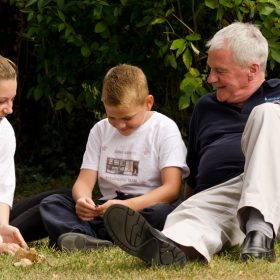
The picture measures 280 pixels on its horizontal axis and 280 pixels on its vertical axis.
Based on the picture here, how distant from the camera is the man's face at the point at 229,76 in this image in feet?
17.6

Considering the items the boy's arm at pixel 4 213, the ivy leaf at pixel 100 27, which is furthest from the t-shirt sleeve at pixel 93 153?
the ivy leaf at pixel 100 27

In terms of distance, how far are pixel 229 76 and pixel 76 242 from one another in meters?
1.27

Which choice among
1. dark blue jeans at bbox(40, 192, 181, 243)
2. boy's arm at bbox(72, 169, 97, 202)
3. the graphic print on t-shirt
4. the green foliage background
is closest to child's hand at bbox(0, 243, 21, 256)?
dark blue jeans at bbox(40, 192, 181, 243)

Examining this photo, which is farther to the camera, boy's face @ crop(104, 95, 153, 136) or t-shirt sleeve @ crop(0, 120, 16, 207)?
boy's face @ crop(104, 95, 153, 136)

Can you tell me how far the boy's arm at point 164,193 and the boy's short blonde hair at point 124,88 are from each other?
45 centimetres

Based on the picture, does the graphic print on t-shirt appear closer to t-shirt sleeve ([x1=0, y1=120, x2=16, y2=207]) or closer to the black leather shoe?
t-shirt sleeve ([x1=0, y1=120, x2=16, y2=207])

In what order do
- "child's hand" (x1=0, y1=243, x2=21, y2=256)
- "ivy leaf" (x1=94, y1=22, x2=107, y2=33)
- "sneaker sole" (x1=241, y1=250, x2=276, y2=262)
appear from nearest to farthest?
"sneaker sole" (x1=241, y1=250, x2=276, y2=262)
"child's hand" (x1=0, y1=243, x2=21, y2=256)
"ivy leaf" (x1=94, y1=22, x2=107, y2=33)

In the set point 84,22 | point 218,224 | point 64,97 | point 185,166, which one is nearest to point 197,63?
point 84,22

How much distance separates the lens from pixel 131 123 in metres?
5.53

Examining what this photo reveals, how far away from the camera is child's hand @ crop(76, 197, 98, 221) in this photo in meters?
5.30

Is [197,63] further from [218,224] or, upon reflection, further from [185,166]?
[218,224]

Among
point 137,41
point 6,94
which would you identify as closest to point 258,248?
point 6,94

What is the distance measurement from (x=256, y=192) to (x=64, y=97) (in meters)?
4.35

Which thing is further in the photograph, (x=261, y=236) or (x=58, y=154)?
(x=58, y=154)
